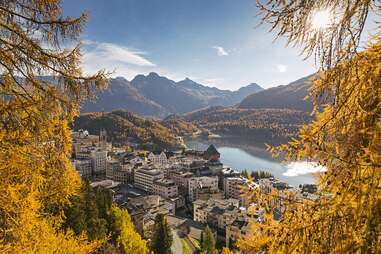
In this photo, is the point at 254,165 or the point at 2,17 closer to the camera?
the point at 2,17

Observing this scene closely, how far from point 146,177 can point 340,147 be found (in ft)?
111

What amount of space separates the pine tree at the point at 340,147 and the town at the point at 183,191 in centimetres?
681

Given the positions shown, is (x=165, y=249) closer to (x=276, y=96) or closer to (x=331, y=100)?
(x=331, y=100)

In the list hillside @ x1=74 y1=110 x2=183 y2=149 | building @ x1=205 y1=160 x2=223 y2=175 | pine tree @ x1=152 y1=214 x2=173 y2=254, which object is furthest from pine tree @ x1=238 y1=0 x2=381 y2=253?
hillside @ x1=74 y1=110 x2=183 y2=149

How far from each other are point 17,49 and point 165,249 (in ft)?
47.0

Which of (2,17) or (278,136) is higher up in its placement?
(2,17)

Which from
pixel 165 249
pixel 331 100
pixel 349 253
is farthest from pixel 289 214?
pixel 165 249

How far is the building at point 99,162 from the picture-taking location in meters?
43.6

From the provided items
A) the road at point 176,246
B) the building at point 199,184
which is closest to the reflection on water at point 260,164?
the building at point 199,184

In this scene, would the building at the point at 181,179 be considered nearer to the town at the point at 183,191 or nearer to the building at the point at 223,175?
the town at the point at 183,191

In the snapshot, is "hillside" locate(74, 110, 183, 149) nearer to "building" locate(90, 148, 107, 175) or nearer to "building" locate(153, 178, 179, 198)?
"building" locate(90, 148, 107, 175)

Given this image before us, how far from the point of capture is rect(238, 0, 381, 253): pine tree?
1.49 metres

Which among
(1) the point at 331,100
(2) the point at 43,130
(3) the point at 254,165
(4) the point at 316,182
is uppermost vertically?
(1) the point at 331,100

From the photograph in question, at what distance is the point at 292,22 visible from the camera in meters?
1.87
